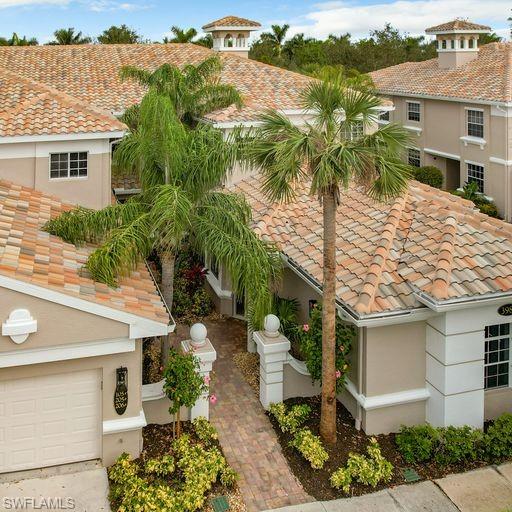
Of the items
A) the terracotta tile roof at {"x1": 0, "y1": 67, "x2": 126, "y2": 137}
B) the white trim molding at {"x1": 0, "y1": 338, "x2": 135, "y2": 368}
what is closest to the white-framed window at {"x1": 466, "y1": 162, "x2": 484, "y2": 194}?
the terracotta tile roof at {"x1": 0, "y1": 67, "x2": 126, "y2": 137}

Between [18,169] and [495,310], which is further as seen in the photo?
[18,169]

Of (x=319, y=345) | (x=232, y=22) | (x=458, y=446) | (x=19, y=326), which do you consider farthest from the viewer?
(x=232, y=22)

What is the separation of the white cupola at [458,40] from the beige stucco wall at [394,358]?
1231 inches

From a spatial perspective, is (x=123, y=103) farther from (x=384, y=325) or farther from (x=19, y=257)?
(x=384, y=325)

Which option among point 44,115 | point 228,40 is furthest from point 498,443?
point 228,40

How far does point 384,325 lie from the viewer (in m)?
12.5

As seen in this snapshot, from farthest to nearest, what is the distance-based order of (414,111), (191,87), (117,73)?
(414,111) < (117,73) < (191,87)

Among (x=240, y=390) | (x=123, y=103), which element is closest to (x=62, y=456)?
(x=240, y=390)

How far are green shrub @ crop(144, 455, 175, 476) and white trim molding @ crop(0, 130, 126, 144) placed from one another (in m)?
9.64

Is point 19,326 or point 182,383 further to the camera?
point 182,383

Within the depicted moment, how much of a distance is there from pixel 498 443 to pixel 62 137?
44.1 ft

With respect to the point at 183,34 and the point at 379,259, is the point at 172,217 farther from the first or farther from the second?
the point at 183,34

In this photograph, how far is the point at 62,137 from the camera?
57.2 feet

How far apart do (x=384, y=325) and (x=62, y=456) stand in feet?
22.2
